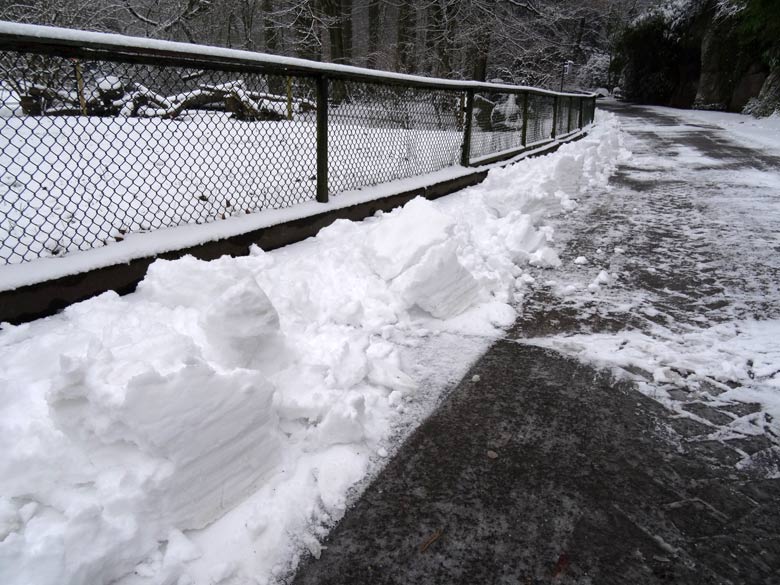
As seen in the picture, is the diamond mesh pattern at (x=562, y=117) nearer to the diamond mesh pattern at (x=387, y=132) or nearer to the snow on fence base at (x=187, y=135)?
Answer: the snow on fence base at (x=187, y=135)

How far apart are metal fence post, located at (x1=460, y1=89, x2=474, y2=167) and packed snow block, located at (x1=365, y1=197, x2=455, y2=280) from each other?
3.85m

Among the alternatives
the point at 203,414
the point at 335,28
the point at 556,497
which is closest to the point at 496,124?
the point at 556,497

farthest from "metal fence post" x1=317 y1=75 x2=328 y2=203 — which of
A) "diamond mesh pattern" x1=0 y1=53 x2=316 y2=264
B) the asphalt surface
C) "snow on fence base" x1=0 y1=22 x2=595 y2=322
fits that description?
the asphalt surface

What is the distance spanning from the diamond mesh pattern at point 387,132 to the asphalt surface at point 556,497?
315 cm

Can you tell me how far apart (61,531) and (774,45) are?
30.6 meters

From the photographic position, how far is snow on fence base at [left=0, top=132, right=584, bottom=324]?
2605mm

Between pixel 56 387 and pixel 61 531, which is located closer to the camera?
pixel 61 531

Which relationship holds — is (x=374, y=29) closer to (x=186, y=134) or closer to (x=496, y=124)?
(x=496, y=124)

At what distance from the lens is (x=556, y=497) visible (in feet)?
6.27

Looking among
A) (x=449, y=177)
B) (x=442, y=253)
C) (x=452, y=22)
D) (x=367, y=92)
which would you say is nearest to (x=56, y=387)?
(x=442, y=253)

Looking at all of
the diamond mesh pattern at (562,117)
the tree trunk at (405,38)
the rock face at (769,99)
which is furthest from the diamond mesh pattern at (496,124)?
the rock face at (769,99)

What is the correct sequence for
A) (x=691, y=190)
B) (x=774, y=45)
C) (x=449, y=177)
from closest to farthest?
1. (x=449, y=177)
2. (x=691, y=190)
3. (x=774, y=45)

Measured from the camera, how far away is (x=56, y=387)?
1734 mm

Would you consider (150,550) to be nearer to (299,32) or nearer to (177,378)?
(177,378)
